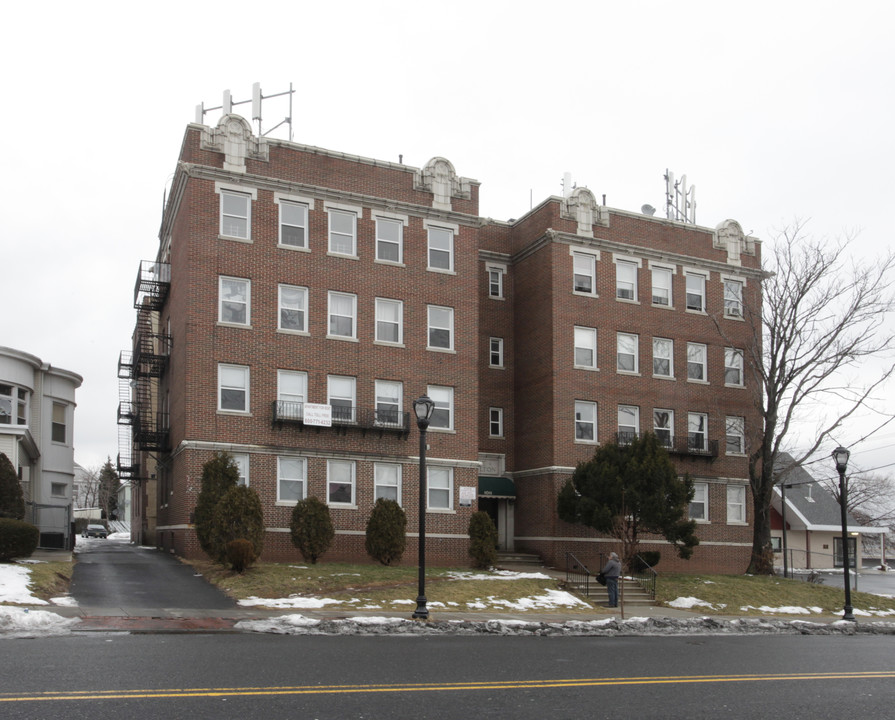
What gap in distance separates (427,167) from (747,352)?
50.1 ft

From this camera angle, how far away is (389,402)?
33969 millimetres

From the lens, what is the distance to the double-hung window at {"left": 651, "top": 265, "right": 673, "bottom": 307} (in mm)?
39219

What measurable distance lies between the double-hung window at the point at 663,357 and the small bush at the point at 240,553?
63.4 feet

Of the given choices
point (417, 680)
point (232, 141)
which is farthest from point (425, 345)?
point (417, 680)

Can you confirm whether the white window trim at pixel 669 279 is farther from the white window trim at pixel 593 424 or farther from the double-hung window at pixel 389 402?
the double-hung window at pixel 389 402

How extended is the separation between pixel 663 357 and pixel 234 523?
19.7 metres

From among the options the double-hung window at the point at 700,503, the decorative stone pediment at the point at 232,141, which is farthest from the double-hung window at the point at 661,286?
the decorative stone pediment at the point at 232,141

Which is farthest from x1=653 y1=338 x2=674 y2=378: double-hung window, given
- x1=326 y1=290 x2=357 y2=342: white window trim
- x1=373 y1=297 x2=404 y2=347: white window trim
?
x1=326 y1=290 x2=357 y2=342: white window trim

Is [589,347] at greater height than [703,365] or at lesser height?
greater

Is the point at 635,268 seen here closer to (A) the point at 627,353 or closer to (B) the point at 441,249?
(A) the point at 627,353

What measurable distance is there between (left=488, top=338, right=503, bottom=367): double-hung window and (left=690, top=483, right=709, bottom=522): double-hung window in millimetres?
9204

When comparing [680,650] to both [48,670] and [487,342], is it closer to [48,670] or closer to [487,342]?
[48,670]

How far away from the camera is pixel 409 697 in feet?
33.0

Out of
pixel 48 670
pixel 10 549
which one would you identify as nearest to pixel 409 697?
pixel 48 670
